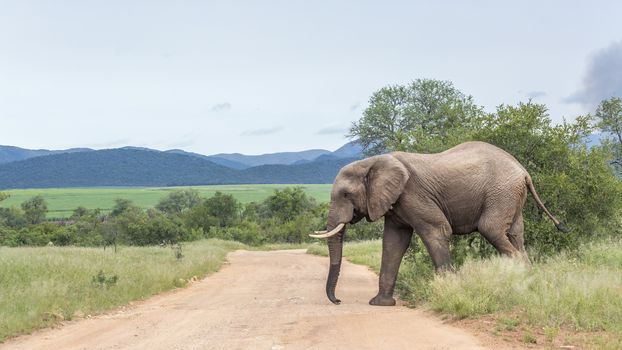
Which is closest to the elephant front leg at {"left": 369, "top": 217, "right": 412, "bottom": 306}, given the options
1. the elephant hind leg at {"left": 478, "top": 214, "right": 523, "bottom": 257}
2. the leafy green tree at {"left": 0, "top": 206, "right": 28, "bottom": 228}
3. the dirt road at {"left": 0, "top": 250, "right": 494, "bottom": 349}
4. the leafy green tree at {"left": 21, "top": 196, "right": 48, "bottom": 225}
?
the dirt road at {"left": 0, "top": 250, "right": 494, "bottom": 349}

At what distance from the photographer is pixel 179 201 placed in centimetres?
13112

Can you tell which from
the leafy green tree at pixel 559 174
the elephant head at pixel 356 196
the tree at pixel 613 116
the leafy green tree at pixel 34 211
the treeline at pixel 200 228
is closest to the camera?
the elephant head at pixel 356 196

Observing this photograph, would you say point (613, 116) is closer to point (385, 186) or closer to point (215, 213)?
point (385, 186)

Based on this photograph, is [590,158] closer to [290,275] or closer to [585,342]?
[585,342]

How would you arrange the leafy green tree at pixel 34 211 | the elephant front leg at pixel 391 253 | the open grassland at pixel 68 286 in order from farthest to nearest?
the leafy green tree at pixel 34 211 → the elephant front leg at pixel 391 253 → the open grassland at pixel 68 286

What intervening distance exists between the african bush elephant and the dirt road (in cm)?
141

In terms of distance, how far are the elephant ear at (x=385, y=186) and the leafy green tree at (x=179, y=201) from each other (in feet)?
382

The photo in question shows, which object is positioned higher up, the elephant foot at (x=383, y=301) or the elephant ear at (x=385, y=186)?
the elephant ear at (x=385, y=186)

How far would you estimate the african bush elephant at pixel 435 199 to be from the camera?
1144 cm

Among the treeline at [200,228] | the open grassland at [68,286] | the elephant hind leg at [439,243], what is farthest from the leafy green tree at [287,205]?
the elephant hind leg at [439,243]

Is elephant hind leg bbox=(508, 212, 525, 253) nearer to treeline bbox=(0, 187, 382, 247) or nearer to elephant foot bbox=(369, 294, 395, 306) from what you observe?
elephant foot bbox=(369, 294, 395, 306)

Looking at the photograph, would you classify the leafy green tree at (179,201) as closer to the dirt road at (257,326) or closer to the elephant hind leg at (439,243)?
the dirt road at (257,326)

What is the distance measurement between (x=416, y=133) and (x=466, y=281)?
1013cm

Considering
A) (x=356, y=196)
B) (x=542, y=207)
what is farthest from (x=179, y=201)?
(x=542, y=207)
